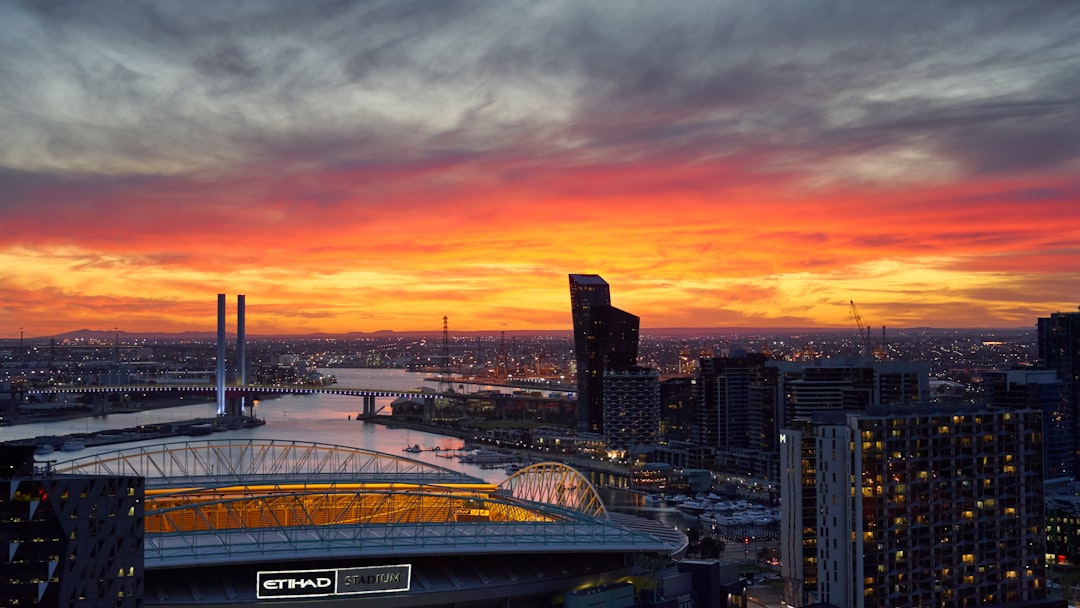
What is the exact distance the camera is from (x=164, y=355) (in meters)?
107

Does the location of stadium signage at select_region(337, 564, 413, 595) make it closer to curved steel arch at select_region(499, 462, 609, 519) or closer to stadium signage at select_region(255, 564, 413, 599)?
stadium signage at select_region(255, 564, 413, 599)

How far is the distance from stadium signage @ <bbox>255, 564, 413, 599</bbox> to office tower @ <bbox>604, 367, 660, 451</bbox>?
33225 mm

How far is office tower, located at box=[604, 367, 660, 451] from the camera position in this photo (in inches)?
1802

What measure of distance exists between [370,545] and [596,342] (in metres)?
42.4

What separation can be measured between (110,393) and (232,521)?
5304 cm

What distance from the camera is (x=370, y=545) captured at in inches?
496

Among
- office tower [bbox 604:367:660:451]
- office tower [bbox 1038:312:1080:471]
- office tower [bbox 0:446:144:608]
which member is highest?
office tower [bbox 1038:312:1080:471]

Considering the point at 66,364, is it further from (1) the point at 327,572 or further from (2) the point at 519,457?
(1) the point at 327,572

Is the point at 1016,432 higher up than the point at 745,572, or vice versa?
the point at 1016,432

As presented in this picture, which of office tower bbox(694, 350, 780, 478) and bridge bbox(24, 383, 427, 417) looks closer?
office tower bbox(694, 350, 780, 478)

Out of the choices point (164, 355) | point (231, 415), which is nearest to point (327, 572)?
point (231, 415)

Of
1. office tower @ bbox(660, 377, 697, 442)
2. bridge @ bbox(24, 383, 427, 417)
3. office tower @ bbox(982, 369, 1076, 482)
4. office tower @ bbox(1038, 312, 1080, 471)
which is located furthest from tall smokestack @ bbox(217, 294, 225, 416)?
office tower @ bbox(1038, 312, 1080, 471)

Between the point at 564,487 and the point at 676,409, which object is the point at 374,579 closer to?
the point at 564,487

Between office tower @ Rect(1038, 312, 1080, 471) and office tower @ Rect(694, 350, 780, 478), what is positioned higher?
office tower @ Rect(1038, 312, 1080, 471)
